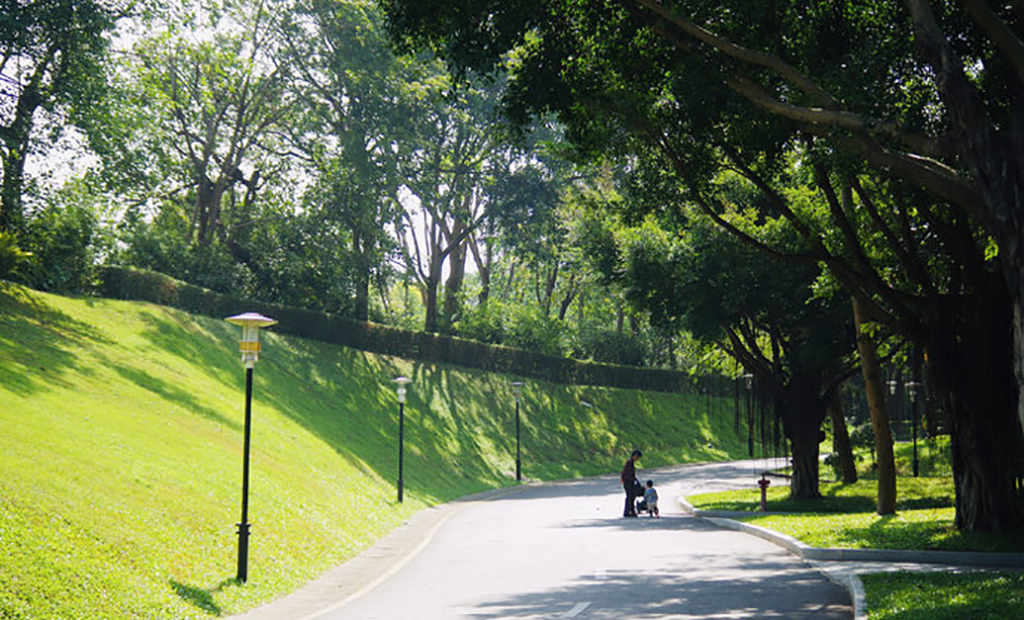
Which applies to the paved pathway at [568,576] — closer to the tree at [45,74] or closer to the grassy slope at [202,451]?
the grassy slope at [202,451]

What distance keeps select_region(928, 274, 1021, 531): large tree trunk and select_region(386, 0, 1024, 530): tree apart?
2 cm

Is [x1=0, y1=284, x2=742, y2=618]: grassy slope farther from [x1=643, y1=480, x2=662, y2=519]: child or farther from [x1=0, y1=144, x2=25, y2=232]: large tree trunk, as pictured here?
[x1=643, y1=480, x2=662, y2=519]: child

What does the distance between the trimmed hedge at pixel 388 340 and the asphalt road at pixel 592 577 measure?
65.2 feet

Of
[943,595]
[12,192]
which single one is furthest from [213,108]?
[943,595]

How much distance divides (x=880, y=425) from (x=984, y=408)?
5.68 m

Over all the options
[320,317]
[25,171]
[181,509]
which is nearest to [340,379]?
[320,317]

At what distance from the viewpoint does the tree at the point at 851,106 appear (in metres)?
10.7

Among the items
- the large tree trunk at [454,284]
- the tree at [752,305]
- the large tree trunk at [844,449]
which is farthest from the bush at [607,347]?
the tree at [752,305]

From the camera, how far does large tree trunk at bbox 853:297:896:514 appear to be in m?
21.2

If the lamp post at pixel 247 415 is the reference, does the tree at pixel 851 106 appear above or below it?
above

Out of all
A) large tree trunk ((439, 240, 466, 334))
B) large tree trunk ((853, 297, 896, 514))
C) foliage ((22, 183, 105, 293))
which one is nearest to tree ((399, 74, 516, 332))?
large tree trunk ((439, 240, 466, 334))

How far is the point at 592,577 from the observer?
14.4 metres

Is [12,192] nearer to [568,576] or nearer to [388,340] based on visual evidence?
[388,340]

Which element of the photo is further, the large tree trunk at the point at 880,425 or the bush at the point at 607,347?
the bush at the point at 607,347
